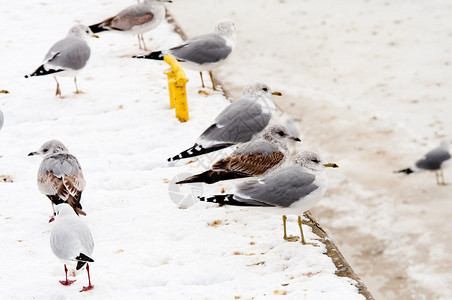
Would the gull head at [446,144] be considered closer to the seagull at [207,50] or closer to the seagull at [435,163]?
the seagull at [435,163]

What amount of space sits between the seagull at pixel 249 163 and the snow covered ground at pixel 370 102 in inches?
90.3

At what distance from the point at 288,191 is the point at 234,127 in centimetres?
154

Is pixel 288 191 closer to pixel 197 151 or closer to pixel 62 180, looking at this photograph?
pixel 197 151

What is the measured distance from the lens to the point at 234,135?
614 cm

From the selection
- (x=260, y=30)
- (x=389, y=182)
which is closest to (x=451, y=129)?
(x=389, y=182)

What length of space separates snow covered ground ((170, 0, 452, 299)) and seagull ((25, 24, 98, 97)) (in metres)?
3.54

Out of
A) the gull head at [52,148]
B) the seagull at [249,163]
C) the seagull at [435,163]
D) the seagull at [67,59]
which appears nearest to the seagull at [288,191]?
the seagull at [249,163]

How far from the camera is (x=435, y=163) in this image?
29.3 ft

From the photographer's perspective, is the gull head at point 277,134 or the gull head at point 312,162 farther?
the gull head at point 277,134

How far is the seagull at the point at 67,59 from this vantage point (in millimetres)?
7758

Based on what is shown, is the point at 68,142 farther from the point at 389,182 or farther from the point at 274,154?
the point at 389,182

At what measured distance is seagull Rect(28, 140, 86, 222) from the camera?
515 cm

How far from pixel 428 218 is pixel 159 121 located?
3.51m

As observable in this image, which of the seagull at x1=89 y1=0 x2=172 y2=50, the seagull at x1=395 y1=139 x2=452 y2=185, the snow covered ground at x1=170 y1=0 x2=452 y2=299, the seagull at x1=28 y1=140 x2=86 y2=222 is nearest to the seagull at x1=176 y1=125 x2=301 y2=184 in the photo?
the seagull at x1=28 y1=140 x2=86 y2=222
